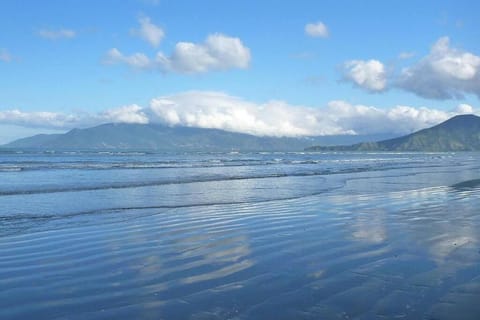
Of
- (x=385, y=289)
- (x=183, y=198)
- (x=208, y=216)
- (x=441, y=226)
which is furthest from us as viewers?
(x=183, y=198)

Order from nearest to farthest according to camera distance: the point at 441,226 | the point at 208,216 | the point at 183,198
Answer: the point at 441,226, the point at 208,216, the point at 183,198

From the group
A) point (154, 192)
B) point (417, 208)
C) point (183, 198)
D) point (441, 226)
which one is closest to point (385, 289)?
point (441, 226)

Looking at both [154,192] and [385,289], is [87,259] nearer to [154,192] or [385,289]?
[385,289]

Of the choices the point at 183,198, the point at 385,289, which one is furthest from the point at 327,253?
the point at 183,198

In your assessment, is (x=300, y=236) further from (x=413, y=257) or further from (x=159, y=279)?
(x=159, y=279)

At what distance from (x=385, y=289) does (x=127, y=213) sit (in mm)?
13290

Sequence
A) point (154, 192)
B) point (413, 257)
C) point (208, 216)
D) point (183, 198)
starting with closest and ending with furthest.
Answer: point (413, 257), point (208, 216), point (183, 198), point (154, 192)

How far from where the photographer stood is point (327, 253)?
37.4 ft

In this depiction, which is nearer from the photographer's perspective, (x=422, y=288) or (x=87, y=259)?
(x=422, y=288)

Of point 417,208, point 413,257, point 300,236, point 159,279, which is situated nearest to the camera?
point 159,279

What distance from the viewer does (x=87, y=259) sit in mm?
11016

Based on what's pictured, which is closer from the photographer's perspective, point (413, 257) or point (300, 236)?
point (413, 257)

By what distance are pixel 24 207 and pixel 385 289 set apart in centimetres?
1790

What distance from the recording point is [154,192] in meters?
28.4
